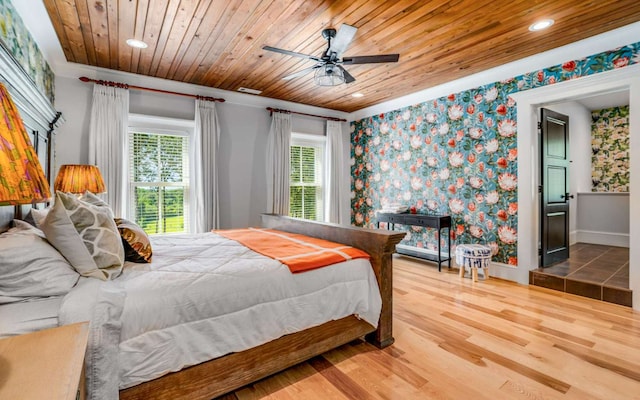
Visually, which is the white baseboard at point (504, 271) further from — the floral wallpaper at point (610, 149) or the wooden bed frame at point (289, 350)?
the floral wallpaper at point (610, 149)

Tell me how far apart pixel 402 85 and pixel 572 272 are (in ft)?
10.1

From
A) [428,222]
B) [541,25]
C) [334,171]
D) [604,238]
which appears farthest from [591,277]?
[334,171]

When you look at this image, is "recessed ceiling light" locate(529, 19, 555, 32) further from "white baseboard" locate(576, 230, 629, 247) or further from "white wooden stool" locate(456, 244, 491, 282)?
"white baseboard" locate(576, 230, 629, 247)

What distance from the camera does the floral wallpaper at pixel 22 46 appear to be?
2.00 m

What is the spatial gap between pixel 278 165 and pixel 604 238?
5.76m

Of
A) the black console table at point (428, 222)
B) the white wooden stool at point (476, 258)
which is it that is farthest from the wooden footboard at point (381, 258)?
the black console table at point (428, 222)

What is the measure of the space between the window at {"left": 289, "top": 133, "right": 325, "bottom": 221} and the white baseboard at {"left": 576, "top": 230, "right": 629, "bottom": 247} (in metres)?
4.76

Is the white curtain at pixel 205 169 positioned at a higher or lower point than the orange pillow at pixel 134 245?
higher

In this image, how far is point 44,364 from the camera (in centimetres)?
81

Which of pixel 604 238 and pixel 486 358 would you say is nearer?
pixel 486 358

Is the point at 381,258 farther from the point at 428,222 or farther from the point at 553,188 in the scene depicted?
the point at 553,188

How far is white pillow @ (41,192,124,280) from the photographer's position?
146 cm

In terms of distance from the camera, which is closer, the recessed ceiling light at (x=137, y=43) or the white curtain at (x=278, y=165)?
the recessed ceiling light at (x=137, y=43)

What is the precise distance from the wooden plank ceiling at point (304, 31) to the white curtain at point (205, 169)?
0.54m
